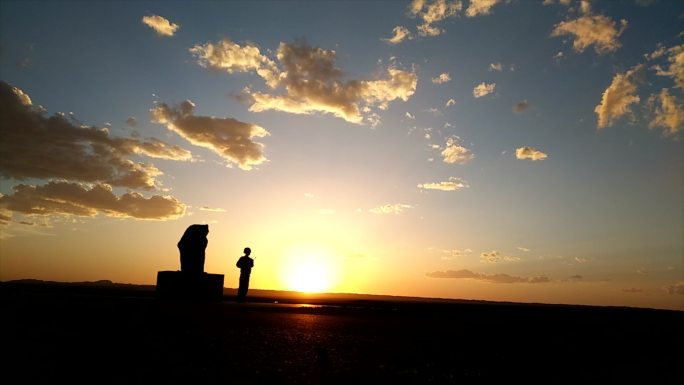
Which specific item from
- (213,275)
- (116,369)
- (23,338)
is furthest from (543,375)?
(213,275)

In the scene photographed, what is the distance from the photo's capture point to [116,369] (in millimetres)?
4945

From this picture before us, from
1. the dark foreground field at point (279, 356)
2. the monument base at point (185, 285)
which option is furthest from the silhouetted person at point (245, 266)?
the dark foreground field at point (279, 356)

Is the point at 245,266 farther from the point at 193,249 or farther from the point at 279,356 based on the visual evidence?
the point at 279,356

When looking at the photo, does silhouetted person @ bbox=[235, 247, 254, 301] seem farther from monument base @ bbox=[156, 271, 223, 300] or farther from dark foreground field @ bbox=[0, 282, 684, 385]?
dark foreground field @ bbox=[0, 282, 684, 385]

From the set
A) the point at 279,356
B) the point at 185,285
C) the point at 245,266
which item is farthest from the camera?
the point at 245,266

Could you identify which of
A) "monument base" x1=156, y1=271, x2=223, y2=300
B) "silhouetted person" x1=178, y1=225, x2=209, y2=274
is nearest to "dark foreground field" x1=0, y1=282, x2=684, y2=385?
"monument base" x1=156, y1=271, x2=223, y2=300

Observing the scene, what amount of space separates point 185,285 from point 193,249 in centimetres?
163

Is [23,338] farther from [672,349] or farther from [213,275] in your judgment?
[213,275]

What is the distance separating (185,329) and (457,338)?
19.8 feet

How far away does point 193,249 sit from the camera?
20234 millimetres

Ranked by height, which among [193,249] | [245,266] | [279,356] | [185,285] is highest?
[193,249]

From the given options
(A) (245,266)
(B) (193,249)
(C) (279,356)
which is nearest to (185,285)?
(B) (193,249)

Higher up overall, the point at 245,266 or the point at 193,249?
the point at 193,249

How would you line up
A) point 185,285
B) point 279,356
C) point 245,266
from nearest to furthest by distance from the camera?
point 279,356
point 185,285
point 245,266
